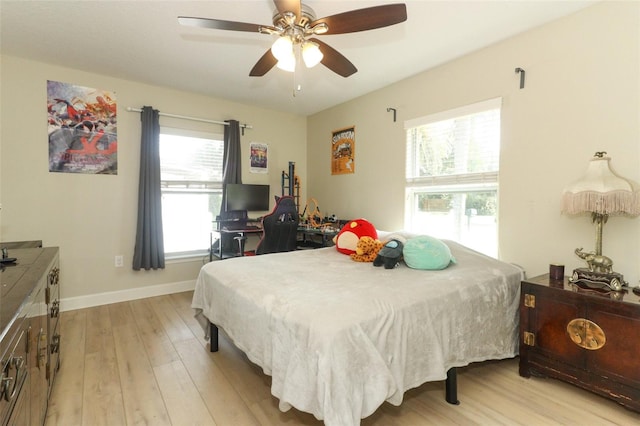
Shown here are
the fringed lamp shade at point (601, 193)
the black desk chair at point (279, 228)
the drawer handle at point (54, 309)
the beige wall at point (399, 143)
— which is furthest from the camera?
the black desk chair at point (279, 228)

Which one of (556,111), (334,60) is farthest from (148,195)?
(556,111)

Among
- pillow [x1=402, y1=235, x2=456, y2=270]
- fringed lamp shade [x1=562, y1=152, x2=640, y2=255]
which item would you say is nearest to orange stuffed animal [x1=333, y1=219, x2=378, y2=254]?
pillow [x1=402, y1=235, x2=456, y2=270]

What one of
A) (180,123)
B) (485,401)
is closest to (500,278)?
(485,401)

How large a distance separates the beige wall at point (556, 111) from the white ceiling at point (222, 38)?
0.18 m

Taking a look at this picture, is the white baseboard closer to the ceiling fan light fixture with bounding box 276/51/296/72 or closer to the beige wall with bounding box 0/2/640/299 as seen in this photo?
the beige wall with bounding box 0/2/640/299

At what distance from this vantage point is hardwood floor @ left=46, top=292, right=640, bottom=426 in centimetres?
165

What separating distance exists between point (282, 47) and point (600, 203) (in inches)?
82.3

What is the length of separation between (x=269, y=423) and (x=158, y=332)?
1606 millimetres

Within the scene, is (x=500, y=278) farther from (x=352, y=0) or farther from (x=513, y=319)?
(x=352, y=0)

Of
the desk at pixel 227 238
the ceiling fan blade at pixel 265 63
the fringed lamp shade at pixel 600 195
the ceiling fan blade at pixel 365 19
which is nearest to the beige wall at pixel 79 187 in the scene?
the desk at pixel 227 238

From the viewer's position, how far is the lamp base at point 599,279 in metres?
1.79

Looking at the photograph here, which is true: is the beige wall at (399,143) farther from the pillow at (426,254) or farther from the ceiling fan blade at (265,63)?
the ceiling fan blade at (265,63)

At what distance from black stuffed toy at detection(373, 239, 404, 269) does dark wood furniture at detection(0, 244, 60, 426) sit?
1.85m

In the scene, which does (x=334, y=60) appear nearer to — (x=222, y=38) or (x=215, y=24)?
(x=215, y=24)
